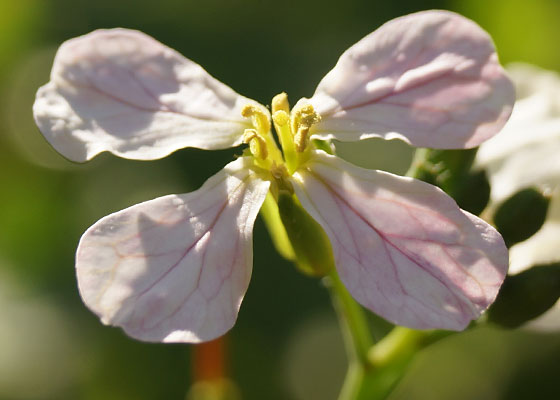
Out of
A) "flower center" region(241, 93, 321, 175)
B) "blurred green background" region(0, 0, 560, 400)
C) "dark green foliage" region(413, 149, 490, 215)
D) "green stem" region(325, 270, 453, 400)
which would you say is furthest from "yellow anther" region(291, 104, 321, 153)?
"blurred green background" region(0, 0, 560, 400)

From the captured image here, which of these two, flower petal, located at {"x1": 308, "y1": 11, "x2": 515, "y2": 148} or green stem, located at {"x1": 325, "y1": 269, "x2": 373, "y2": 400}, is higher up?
flower petal, located at {"x1": 308, "y1": 11, "x2": 515, "y2": 148}

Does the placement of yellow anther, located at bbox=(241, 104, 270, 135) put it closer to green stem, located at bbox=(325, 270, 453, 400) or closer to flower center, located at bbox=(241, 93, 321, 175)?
flower center, located at bbox=(241, 93, 321, 175)

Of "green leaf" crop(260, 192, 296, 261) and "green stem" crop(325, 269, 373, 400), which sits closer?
"green leaf" crop(260, 192, 296, 261)

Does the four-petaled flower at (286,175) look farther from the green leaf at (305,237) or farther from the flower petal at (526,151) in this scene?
the flower petal at (526,151)

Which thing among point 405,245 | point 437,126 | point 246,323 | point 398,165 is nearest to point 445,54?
point 437,126

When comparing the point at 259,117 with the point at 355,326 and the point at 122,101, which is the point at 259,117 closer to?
the point at 122,101

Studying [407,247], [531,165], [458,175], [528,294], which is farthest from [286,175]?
[531,165]

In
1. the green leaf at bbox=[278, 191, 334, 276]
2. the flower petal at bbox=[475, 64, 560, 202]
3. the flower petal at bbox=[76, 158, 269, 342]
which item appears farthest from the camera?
the flower petal at bbox=[475, 64, 560, 202]
